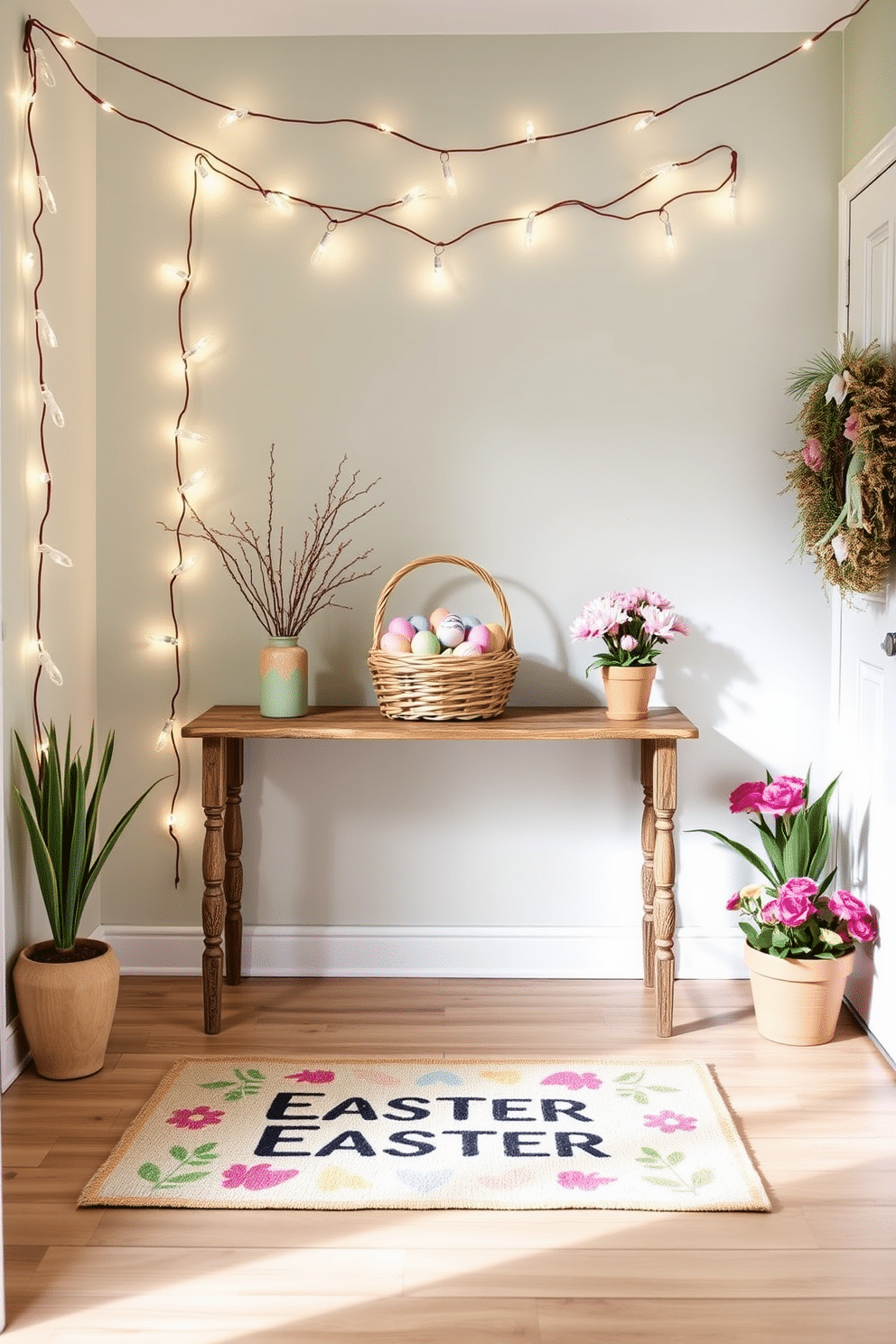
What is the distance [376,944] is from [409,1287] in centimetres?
142

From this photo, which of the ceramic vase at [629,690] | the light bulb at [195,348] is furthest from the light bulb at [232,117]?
the ceramic vase at [629,690]

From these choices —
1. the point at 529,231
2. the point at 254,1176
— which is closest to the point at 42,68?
the point at 529,231

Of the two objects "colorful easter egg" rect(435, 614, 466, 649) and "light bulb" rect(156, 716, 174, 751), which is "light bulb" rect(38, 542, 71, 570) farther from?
"colorful easter egg" rect(435, 614, 466, 649)

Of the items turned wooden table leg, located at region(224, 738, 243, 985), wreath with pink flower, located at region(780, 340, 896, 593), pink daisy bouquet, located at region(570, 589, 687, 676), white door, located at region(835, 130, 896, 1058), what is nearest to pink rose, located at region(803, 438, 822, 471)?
wreath with pink flower, located at region(780, 340, 896, 593)

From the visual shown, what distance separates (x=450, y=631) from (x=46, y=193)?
4.65 feet

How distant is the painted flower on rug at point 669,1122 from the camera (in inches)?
93.5

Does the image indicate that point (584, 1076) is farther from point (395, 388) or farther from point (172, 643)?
point (395, 388)

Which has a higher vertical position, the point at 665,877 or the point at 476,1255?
the point at 665,877

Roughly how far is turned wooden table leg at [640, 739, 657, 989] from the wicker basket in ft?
1.62

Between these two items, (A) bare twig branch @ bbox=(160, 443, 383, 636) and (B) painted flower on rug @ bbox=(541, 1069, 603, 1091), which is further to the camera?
(A) bare twig branch @ bbox=(160, 443, 383, 636)

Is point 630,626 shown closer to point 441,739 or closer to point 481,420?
point 441,739

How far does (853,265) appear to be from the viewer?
3029mm

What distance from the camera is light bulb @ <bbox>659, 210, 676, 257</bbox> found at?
124 inches

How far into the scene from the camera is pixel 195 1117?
2.41 meters
